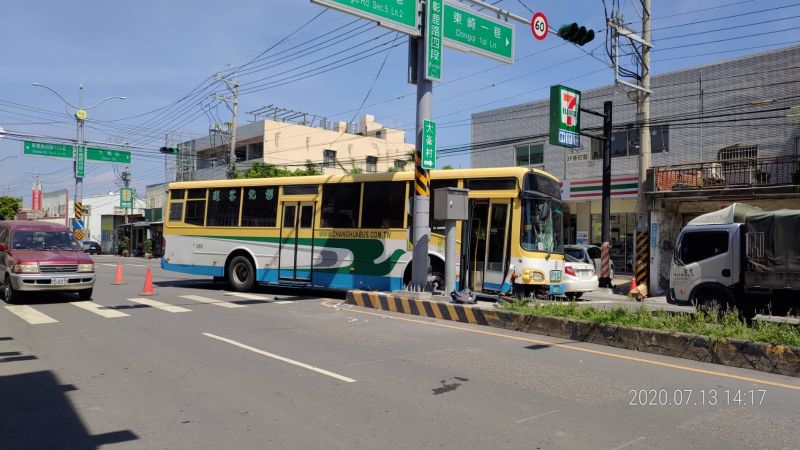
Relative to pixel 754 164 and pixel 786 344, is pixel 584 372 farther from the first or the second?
pixel 754 164

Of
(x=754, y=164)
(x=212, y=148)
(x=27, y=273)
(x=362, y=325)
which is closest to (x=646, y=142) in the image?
(x=754, y=164)

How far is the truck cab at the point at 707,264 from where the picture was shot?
11.7 meters

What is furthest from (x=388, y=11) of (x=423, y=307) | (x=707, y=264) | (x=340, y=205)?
(x=707, y=264)

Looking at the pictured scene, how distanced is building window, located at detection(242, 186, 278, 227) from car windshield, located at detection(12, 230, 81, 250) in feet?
14.2

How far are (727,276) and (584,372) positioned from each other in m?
6.47

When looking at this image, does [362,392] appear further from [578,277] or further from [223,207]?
[223,207]

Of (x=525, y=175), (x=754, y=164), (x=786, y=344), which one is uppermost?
(x=754, y=164)

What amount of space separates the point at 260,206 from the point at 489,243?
6.83 metres

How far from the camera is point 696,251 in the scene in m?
12.4

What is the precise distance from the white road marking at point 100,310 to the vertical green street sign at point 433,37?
8.22 metres

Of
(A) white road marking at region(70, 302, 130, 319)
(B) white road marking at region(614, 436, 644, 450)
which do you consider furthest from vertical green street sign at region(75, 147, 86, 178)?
(B) white road marking at region(614, 436, 644, 450)

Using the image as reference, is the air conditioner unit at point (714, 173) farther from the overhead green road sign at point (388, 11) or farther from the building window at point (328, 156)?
the building window at point (328, 156)

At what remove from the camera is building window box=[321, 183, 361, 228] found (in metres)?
14.9

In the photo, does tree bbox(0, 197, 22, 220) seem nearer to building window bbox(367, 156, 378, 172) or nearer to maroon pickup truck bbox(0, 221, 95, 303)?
building window bbox(367, 156, 378, 172)
